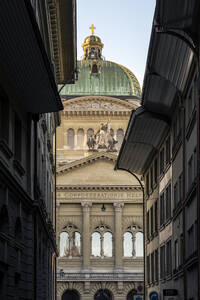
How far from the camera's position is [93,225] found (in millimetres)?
101000

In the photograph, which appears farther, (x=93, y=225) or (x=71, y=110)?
(x=71, y=110)

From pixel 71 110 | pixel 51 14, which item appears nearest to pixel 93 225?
pixel 71 110

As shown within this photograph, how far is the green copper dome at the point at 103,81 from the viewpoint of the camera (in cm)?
12731

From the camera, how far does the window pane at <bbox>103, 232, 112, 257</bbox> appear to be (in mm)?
100562

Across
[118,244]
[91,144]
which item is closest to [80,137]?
[91,144]

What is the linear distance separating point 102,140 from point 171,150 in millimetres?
78096

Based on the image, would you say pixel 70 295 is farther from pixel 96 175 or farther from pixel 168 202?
pixel 168 202

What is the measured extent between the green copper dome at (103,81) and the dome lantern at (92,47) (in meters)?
3.65

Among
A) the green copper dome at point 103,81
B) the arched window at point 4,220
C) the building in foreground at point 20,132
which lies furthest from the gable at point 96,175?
the arched window at point 4,220

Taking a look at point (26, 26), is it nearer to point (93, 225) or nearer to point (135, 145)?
point (135, 145)

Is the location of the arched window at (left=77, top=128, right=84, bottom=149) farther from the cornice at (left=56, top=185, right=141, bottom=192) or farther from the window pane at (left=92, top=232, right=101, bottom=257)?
the window pane at (left=92, top=232, right=101, bottom=257)

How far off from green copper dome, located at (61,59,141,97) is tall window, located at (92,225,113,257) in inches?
1212

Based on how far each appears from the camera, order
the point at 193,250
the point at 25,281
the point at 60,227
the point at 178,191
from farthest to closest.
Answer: the point at 60,227 → the point at 178,191 → the point at 193,250 → the point at 25,281

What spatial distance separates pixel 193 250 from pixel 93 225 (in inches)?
2856
